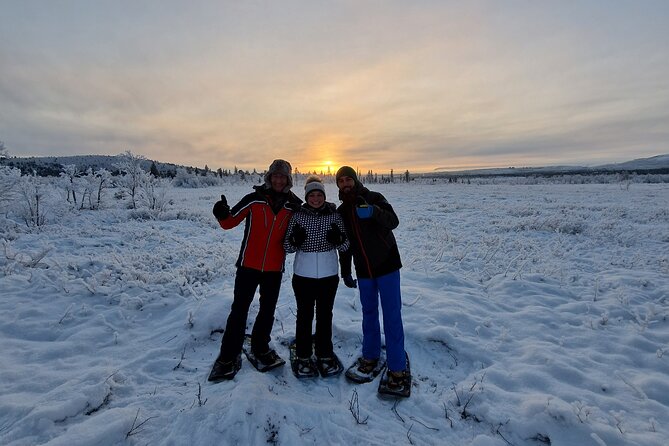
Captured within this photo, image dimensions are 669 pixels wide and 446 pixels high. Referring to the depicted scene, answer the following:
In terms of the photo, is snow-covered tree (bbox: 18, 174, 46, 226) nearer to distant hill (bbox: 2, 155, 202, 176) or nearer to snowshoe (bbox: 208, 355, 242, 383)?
snowshoe (bbox: 208, 355, 242, 383)

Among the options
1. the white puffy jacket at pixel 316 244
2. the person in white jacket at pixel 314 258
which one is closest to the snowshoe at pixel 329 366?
the person in white jacket at pixel 314 258

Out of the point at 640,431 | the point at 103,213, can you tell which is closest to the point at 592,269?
the point at 640,431

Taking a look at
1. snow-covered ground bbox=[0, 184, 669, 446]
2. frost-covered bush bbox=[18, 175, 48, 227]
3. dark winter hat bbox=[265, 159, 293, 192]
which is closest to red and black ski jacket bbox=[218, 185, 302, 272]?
dark winter hat bbox=[265, 159, 293, 192]

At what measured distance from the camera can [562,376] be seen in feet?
13.4

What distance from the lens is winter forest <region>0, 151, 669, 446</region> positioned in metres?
3.19

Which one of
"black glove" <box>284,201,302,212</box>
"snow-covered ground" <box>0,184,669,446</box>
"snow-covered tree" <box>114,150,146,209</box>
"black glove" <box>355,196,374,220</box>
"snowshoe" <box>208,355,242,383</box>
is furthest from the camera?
"snow-covered tree" <box>114,150,146,209</box>

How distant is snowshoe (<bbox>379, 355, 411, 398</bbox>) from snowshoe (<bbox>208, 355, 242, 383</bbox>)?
5.68 feet

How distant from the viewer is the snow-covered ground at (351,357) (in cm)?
319

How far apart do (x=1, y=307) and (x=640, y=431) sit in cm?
878

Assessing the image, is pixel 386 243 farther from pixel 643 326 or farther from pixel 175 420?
pixel 643 326

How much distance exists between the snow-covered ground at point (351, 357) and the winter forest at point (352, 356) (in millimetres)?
20

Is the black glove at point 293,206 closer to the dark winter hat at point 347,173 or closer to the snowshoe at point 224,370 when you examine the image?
the dark winter hat at point 347,173

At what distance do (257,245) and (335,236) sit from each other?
0.93 meters

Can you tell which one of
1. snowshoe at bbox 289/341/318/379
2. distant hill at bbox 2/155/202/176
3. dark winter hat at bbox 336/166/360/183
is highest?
distant hill at bbox 2/155/202/176
